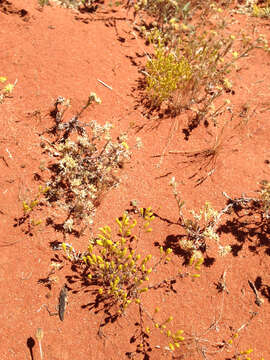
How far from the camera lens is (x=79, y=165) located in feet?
8.87

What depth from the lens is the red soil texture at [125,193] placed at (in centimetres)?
205

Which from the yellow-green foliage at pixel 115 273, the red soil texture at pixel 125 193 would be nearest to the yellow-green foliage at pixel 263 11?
the red soil texture at pixel 125 193

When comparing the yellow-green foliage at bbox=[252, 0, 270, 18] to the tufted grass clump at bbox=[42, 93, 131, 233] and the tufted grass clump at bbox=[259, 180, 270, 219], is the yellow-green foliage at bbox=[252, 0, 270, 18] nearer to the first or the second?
the tufted grass clump at bbox=[259, 180, 270, 219]

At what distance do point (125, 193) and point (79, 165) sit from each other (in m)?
0.47

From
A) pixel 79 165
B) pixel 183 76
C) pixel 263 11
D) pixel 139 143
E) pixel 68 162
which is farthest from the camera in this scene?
pixel 263 11

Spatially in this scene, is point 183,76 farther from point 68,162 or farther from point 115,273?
point 115,273

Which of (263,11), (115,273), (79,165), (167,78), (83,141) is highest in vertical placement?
(263,11)

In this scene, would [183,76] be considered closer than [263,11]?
Yes

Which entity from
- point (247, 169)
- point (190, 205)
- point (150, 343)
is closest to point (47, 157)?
point (190, 205)

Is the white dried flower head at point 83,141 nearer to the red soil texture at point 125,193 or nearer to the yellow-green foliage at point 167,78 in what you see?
the red soil texture at point 125,193

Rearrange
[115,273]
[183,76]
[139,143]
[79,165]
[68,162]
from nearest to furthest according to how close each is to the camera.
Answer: [115,273]
[68,162]
[79,165]
[139,143]
[183,76]

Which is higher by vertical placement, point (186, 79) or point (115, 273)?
point (186, 79)

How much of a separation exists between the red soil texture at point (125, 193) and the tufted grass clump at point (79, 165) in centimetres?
10

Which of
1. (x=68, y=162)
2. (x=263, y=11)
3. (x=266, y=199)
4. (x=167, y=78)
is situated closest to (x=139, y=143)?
(x=68, y=162)
